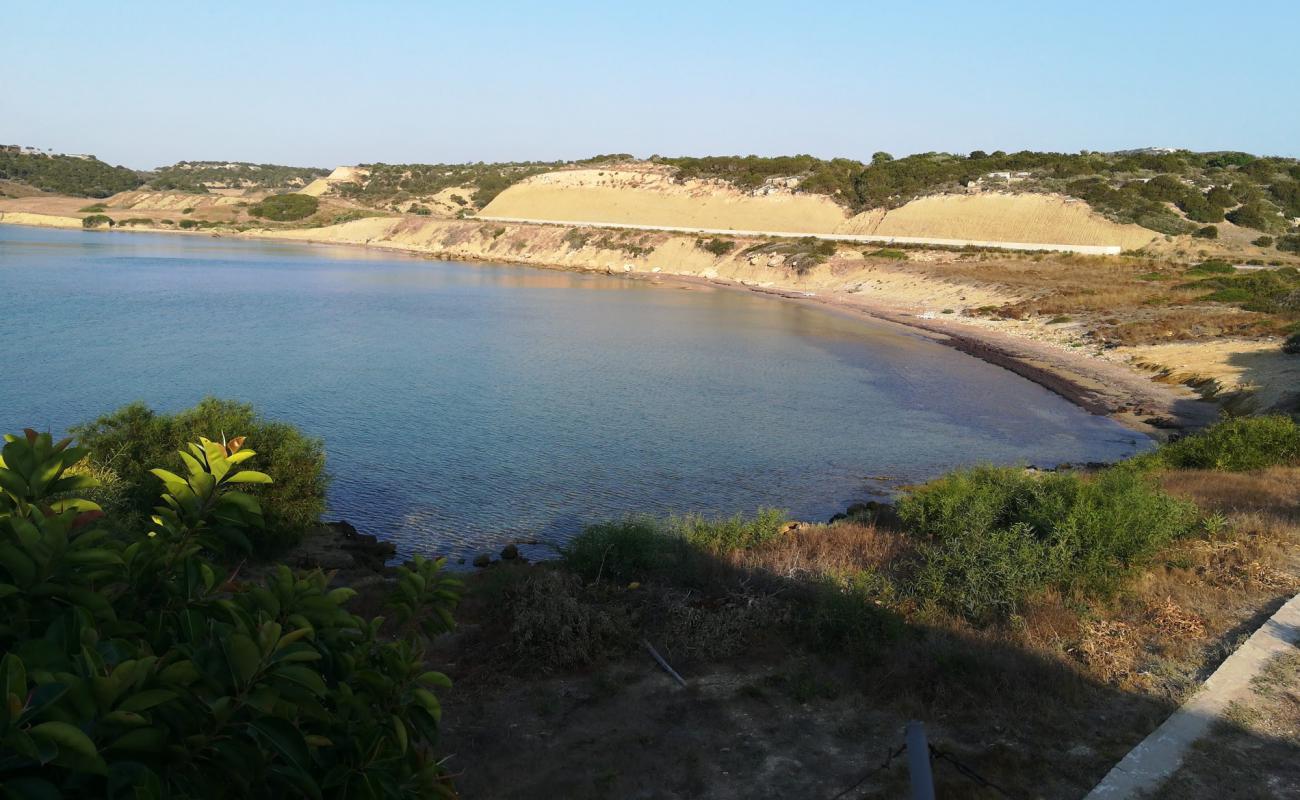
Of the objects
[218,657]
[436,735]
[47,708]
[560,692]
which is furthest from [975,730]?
[47,708]

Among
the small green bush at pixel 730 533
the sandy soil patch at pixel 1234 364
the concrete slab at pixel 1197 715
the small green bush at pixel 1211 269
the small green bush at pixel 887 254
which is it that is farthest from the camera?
the small green bush at pixel 887 254

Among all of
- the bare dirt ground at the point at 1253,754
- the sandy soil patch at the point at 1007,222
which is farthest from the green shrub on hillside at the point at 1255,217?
the bare dirt ground at the point at 1253,754

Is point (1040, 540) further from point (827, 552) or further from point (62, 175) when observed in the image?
point (62, 175)

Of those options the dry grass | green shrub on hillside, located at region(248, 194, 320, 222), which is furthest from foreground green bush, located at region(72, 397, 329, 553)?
green shrub on hillside, located at region(248, 194, 320, 222)

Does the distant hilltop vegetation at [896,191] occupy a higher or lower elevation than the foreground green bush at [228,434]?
higher

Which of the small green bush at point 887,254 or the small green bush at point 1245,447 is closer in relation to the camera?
the small green bush at point 1245,447

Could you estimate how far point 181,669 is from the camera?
8.81 ft

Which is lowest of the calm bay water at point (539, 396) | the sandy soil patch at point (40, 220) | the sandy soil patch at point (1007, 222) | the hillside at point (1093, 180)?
the calm bay water at point (539, 396)

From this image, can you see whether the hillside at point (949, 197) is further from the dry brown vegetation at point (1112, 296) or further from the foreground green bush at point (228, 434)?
the foreground green bush at point (228, 434)

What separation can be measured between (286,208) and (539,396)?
113 meters

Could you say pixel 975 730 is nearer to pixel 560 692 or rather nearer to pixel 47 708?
pixel 560 692

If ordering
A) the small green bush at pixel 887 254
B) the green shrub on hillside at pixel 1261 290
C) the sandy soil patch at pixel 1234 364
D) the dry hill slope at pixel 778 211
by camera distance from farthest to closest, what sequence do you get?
the dry hill slope at pixel 778 211, the small green bush at pixel 887 254, the green shrub on hillside at pixel 1261 290, the sandy soil patch at pixel 1234 364

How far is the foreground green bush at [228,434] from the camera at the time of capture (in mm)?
13242

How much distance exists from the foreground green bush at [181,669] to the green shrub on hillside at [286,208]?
130457mm
